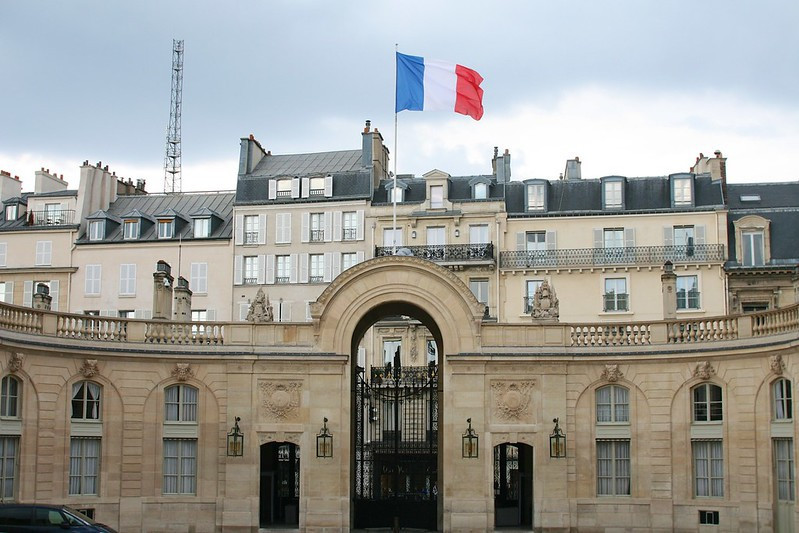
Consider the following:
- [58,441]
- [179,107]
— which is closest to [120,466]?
[58,441]

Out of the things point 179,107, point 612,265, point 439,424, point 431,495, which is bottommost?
point 431,495

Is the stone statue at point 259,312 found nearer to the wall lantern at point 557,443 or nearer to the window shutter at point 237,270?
the wall lantern at point 557,443

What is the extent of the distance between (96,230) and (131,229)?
173 cm

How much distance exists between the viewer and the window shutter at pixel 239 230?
181 feet

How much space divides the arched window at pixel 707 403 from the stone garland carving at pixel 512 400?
489cm

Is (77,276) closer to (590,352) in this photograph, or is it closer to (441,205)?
(441,205)

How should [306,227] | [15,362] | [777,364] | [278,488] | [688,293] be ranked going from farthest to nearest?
[306,227] → [688,293] → [278,488] → [15,362] → [777,364]

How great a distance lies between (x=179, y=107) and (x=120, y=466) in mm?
35662

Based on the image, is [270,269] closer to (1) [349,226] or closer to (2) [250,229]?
(2) [250,229]

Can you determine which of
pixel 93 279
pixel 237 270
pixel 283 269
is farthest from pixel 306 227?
pixel 93 279

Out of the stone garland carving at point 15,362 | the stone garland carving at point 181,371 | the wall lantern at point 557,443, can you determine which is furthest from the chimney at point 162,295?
the wall lantern at point 557,443

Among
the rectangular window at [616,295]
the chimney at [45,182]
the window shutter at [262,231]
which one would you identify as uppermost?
the chimney at [45,182]

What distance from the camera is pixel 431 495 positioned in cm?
3766

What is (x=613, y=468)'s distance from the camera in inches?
1371
